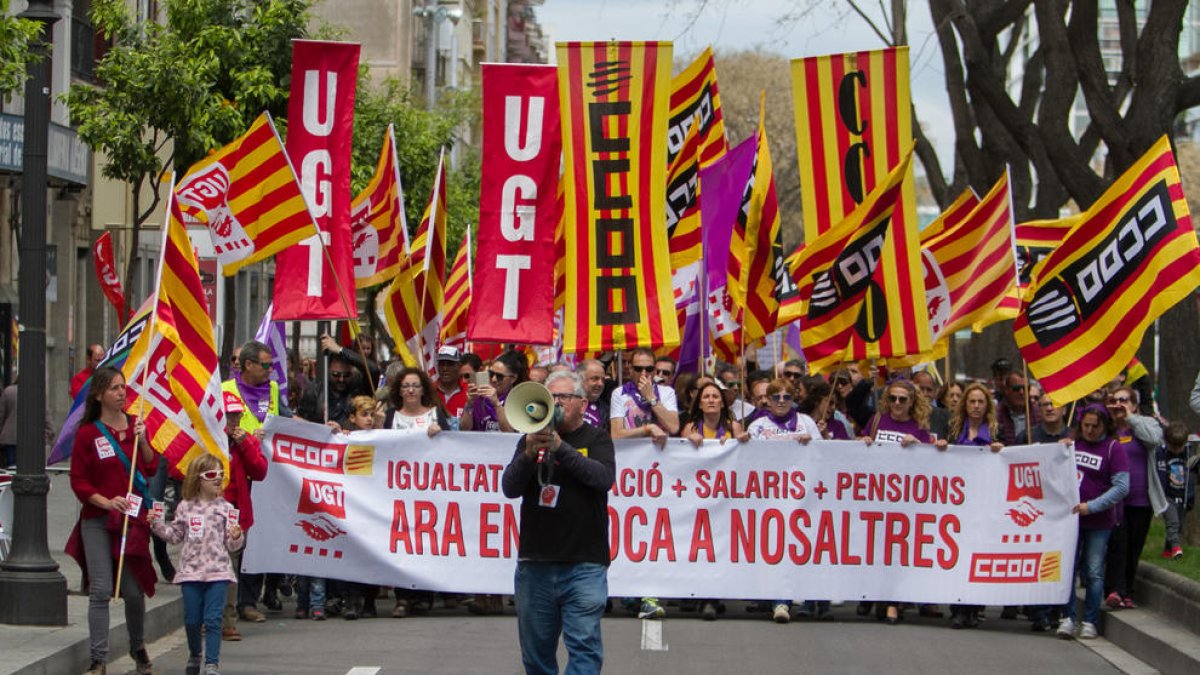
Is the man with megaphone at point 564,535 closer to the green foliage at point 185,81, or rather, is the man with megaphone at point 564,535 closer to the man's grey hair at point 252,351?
the man's grey hair at point 252,351

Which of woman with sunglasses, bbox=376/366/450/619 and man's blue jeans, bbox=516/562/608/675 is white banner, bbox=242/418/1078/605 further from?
man's blue jeans, bbox=516/562/608/675

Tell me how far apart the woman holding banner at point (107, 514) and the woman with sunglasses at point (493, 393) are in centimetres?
246

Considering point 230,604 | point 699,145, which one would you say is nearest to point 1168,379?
point 699,145

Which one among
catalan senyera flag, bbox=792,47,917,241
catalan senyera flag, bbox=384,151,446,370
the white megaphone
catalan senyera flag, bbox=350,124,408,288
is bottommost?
the white megaphone

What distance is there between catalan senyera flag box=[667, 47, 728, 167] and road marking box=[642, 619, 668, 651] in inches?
192

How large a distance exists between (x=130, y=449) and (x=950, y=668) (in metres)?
4.87

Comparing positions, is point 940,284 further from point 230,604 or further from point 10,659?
point 10,659

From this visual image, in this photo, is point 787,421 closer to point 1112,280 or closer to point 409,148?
point 1112,280

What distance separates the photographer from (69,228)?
31484mm

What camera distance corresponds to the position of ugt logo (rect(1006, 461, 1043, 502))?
1402 centimetres

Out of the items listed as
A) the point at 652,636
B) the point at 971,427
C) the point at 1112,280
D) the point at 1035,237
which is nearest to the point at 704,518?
the point at 652,636

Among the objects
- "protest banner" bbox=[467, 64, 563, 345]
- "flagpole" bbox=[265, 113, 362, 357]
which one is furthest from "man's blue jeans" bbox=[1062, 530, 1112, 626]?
"flagpole" bbox=[265, 113, 362, 357]

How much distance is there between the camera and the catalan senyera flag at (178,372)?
11.7m

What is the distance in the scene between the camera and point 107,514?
10.9 metres
